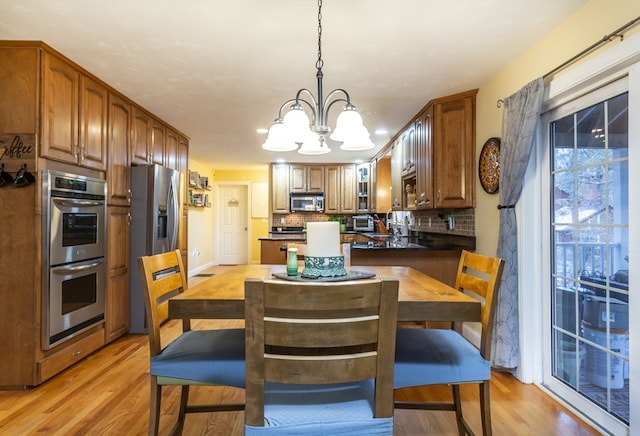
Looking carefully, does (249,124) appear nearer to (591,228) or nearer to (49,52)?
(49,52)

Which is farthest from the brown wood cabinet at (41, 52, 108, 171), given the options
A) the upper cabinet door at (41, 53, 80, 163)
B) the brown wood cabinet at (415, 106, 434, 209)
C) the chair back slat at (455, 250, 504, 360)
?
the brown wood cabinet at (415, 106, 434, 209)

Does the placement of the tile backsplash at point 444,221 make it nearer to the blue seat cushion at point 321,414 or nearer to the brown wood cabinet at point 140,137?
the blue seat cushion at point 321,414

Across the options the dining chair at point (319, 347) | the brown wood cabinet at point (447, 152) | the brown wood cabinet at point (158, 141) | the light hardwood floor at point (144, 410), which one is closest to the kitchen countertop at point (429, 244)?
the brown wood cabinet at point (447, 152)

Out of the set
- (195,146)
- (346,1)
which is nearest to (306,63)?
(346,1)

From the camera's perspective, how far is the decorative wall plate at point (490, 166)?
8.69 feet

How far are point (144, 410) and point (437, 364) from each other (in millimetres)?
1656

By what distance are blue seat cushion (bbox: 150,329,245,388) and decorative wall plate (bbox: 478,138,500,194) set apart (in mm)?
2180

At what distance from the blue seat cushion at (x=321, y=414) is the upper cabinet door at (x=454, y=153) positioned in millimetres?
2294

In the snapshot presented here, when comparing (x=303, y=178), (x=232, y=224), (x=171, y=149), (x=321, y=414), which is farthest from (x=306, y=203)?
(x=321, y=414)

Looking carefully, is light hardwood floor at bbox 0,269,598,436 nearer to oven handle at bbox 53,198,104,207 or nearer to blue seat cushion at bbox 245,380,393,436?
blue seat cushion at bbox 245,380,393,436

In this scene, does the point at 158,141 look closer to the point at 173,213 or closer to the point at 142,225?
the point at 173,213

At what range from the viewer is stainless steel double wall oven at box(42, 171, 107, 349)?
2.29m

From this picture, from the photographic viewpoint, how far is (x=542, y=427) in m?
1.83

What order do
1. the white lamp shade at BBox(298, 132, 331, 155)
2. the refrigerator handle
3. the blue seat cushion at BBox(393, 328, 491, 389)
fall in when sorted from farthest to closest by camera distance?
the refrigerator handle
the white lamp shade at BBox(298, 132, 331, 155)
the blue seat cushion at BBox(393, 328, 491, 389)
